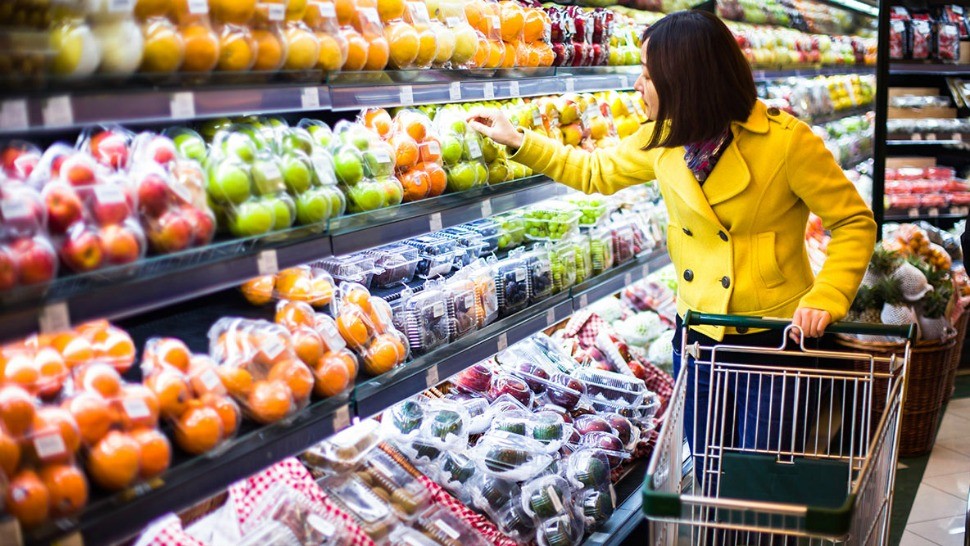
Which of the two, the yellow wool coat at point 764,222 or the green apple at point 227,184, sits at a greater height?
the green apple at point 227,184

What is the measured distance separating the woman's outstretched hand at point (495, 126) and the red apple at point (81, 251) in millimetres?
1391

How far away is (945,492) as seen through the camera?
3773mm

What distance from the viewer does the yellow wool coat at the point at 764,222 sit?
2.37 metres

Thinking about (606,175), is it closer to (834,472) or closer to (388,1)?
(388,1)

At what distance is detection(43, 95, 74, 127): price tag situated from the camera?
1.46 meters

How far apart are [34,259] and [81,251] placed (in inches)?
3.7

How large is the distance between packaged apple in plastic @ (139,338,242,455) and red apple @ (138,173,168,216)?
301 mm

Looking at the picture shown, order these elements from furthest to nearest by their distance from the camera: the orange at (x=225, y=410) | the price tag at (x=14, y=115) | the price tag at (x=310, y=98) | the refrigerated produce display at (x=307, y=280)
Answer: the price tag at (x=310, y=98)
the orange at (x=225, y=410)
the refrigerated produce display at (x=307, y=280)
the price tag at (x=14, y=115)

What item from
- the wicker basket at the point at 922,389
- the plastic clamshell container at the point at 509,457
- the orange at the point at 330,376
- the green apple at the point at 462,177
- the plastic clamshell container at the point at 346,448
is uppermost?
the green apple at the point at 462,177

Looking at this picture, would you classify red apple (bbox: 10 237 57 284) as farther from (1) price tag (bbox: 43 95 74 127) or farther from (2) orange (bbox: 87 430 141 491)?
(2) orange (bbox: 87 430 141 491)

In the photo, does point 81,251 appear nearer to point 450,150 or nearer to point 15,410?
point 15,410

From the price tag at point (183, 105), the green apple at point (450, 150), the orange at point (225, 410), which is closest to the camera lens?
the price tag at point (183, 105)

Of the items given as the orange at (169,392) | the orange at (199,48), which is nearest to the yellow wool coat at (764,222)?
the orange at (199,48)

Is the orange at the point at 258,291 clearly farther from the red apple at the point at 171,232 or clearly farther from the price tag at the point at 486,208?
the price tag at the point at 486,208
